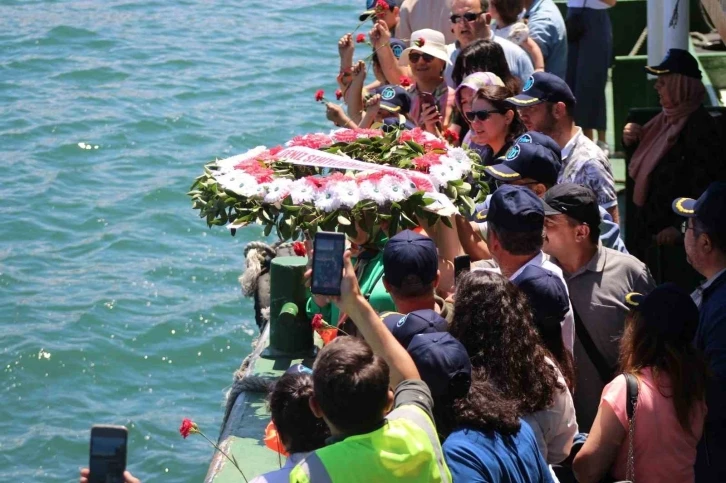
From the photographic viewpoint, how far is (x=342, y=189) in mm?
5223

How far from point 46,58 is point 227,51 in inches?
122

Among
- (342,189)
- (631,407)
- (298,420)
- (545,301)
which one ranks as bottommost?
(631,407)

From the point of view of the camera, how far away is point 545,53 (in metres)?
9.12

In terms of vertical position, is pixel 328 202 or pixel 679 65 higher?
pixel 679 65

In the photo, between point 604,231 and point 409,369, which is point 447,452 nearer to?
point 409,369

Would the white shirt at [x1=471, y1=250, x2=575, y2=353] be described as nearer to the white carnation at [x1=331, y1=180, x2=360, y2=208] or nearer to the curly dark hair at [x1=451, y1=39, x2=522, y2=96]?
the white carnation at [x1=331, y1=180, x2=360, y2=208]

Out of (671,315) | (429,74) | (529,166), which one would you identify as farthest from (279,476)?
(429,74)

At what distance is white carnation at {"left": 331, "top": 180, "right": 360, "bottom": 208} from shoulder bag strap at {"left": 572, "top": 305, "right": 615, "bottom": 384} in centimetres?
108

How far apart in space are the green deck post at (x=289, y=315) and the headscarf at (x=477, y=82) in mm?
1372

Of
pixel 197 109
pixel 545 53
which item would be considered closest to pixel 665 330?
pixel 545 53

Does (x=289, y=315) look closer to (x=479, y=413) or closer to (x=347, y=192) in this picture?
(x=347, y=192)

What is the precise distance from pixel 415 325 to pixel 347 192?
1.20 m

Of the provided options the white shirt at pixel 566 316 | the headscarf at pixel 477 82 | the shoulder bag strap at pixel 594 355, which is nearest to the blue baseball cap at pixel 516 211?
the white shirt at pixel 566 316

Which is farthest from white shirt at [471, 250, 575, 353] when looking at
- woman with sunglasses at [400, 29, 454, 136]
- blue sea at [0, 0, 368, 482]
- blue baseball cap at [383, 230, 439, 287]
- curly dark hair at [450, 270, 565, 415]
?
blue sea at [0, 0, 368, 482]
